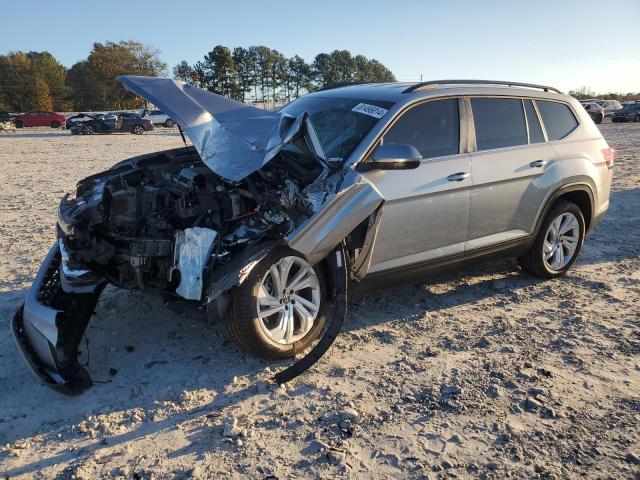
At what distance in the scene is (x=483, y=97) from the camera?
15.1 feet

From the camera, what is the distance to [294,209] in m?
3.53

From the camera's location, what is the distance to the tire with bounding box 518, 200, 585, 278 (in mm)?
5121

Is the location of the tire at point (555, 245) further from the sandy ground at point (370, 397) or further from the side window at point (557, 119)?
the side window at point (557, 119)

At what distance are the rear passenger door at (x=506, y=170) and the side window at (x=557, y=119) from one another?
0.11 m

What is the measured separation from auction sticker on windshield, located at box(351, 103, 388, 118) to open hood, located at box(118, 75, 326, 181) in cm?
65

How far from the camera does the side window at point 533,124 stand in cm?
491

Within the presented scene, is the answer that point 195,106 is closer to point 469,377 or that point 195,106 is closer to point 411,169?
point 411,169

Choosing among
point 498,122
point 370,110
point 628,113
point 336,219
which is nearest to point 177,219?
point 336,219

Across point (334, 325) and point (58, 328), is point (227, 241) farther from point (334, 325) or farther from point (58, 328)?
point (58, 328)

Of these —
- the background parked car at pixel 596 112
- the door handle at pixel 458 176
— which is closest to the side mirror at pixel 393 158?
the door handle at pixel 458 176

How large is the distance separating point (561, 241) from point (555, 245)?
98 mm

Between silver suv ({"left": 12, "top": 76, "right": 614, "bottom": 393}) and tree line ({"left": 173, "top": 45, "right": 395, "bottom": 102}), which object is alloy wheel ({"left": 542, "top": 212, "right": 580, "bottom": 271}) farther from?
tree line ({"left": 173, "top": 45, "right": 395, "bottom": 102})

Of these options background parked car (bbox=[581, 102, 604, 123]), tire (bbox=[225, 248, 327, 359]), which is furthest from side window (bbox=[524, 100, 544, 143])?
background parked car (bbox=[581, 102, 604, 123])

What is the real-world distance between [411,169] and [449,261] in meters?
0.97
